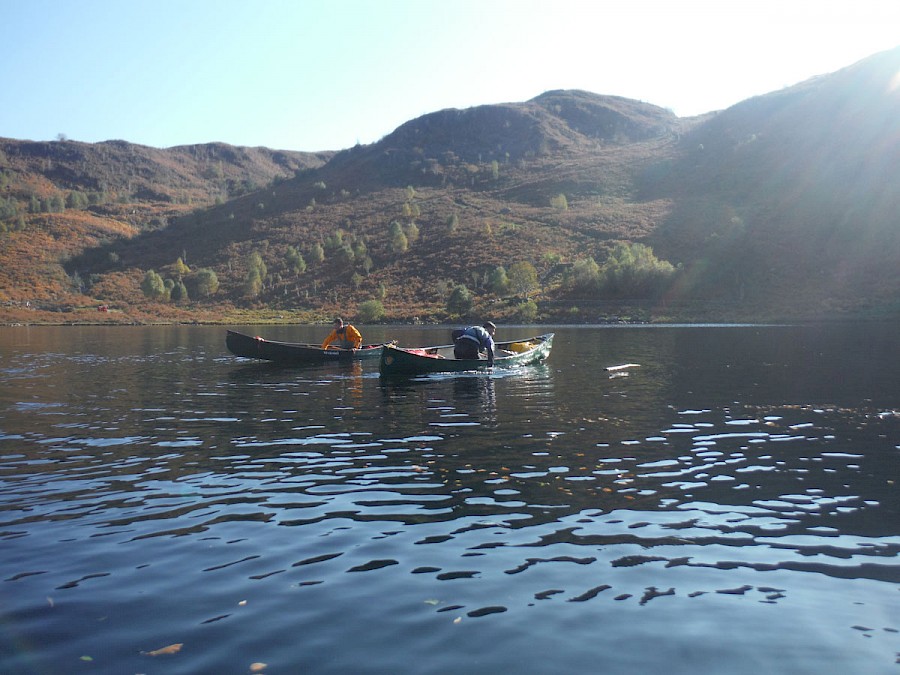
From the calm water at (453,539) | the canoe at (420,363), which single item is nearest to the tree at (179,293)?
the canoe at (420,363)

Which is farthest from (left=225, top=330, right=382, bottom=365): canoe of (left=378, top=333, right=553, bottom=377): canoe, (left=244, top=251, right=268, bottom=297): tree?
(left=244, top=251, right=268, bottom=297): tree

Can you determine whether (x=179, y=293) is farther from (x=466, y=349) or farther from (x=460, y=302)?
(x=466, y=349)

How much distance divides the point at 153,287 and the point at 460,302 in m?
59.3

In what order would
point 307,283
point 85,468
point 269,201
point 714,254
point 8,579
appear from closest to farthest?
point 8,579 → point 85,468 → point 714,254 → point 307,283 → point 269,201

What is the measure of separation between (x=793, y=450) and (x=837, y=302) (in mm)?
A: 84449

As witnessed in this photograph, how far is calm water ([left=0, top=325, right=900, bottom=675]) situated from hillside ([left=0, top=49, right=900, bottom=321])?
73670mm

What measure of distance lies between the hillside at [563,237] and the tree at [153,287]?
8.36ft

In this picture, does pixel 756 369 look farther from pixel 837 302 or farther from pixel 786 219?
pixel 786 219

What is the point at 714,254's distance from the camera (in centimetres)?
10800

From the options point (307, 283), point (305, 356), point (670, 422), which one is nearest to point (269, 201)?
point (307, 283)

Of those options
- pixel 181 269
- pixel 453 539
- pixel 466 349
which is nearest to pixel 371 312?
pixel 181 269

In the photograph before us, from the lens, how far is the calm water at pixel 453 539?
6.81 meters

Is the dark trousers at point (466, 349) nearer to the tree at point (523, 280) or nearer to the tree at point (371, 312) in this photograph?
the tree at point (371, 312)

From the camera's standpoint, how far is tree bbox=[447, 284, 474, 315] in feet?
319
